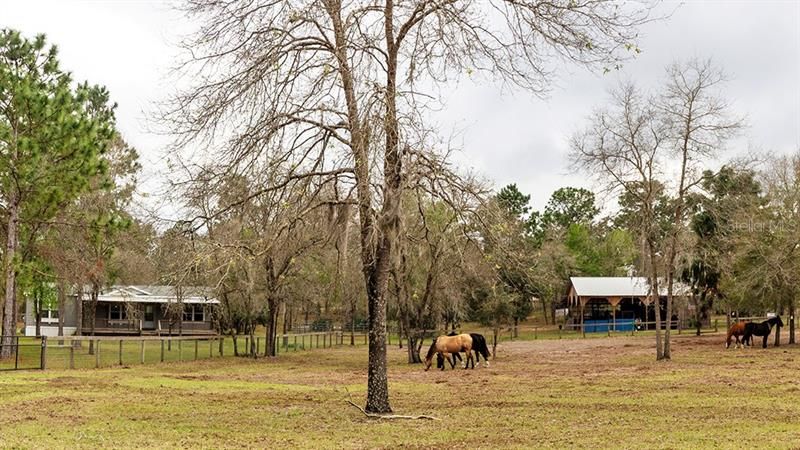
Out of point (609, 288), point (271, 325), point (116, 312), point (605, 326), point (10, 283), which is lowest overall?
point (605, 326)

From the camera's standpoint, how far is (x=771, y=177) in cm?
4275

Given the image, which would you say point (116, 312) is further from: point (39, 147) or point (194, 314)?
point (39, 147)

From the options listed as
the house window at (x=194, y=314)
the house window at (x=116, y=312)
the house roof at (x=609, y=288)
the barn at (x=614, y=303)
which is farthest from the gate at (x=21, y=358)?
the house roof at (x=609, y=288)

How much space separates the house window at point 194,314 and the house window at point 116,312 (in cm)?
414

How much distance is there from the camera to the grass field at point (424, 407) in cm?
1149

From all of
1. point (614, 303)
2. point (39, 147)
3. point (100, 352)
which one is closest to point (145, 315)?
point (100, 352)

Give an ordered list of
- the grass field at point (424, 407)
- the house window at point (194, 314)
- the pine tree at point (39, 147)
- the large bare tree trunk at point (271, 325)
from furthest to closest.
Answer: the house window at point (194, 314) → the large bare tree trunk at point (271, 325) → the pine tree at point (39, 147) → the grass field at point (424, 407)

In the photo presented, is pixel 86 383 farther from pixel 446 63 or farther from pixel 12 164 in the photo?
pixel 446 63

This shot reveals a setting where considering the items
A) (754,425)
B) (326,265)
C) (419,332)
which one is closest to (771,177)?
(419,332)

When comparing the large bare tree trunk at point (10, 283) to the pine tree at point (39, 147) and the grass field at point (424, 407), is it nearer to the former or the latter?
the pine tree at point (39, 147)

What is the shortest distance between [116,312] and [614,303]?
3659 centimetres

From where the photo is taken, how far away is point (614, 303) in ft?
194

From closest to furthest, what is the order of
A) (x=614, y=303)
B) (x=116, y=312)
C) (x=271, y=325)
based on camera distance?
(x=271, y=325) → (x=116, y=312) → (x=614, y=303)

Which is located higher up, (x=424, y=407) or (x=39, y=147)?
(x=39, y=147)
